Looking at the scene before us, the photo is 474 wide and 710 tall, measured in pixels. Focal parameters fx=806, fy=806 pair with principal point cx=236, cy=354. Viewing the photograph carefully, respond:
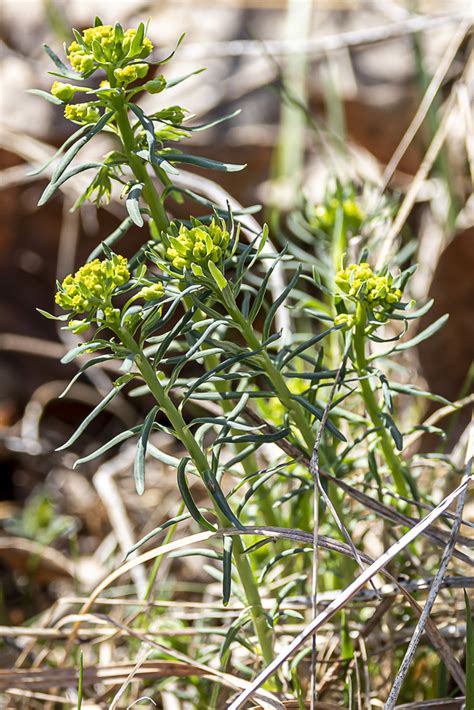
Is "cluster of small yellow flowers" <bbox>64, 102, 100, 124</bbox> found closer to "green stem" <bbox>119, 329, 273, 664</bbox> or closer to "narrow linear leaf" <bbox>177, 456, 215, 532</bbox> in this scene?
"green stem" <bbox>119, 329, 273, 664</bbox>

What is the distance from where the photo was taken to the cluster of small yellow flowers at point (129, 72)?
921mm

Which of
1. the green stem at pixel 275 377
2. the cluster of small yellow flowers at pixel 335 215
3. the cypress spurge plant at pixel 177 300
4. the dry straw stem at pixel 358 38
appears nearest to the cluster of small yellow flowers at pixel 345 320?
the cypress spurge plant at pixel 177 300

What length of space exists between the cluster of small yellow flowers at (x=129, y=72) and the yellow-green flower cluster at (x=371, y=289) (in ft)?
1.13

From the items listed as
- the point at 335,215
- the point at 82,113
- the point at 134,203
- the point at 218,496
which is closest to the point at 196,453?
the point at 218,496

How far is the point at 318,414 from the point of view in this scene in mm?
1027

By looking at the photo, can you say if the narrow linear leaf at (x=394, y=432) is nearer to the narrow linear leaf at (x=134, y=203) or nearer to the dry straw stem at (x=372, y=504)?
the dry straw stem at (x=372, y=504)

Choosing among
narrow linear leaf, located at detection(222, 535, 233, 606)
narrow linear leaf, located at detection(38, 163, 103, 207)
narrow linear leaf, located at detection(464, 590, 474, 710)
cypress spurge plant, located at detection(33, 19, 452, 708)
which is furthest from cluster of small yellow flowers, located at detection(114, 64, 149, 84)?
narrow linear leaf, located at detection(464, 590, 474, 710)

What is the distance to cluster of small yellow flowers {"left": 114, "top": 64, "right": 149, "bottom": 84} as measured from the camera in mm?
921

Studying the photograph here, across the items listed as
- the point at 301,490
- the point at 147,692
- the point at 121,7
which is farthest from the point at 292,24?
the point at 147,692

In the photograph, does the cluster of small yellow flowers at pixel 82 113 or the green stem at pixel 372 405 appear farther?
the green stem at pixel 372 405

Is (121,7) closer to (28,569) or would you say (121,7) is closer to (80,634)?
(28,569)

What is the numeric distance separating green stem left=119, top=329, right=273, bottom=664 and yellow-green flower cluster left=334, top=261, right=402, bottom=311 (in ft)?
0.87

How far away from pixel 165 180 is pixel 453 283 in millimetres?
1019

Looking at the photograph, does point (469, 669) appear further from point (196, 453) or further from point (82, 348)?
point (82, 348)
